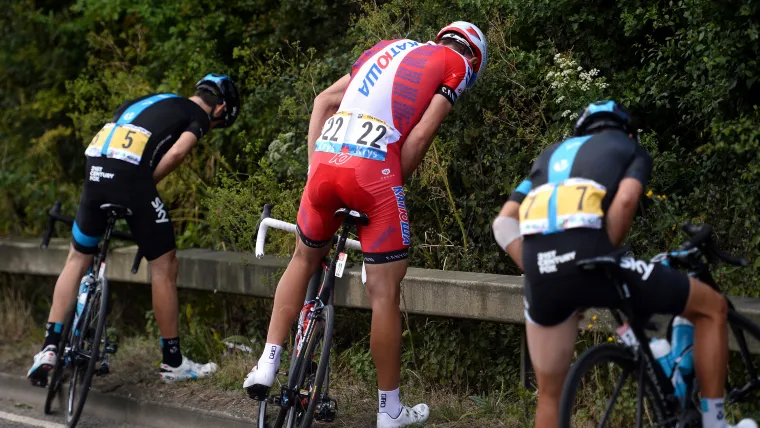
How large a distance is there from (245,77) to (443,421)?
436cm

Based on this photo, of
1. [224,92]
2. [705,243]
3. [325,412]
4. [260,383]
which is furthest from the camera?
[224,92]

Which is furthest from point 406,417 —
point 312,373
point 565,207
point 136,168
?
point 136,168

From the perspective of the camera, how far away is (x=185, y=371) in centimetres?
777

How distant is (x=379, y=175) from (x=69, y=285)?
2.93 m

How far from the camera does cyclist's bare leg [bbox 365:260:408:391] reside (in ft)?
19.2

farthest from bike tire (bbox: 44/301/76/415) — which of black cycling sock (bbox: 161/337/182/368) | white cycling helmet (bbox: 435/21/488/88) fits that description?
white cycling helmet (bbox: 435/21/488/88)

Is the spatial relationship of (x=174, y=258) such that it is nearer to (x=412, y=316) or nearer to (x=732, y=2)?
(x=412, y=316)

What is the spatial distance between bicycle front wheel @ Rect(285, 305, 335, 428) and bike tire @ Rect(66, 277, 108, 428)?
6.31ft

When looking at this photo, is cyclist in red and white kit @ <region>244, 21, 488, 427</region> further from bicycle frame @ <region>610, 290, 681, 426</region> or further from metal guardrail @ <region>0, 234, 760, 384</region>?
bicycle frame @ <region>610, 290, 681, 426</region>

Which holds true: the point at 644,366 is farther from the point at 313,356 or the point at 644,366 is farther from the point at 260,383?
the point at 260,383

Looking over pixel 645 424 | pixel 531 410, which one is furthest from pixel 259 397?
pixel 645 424

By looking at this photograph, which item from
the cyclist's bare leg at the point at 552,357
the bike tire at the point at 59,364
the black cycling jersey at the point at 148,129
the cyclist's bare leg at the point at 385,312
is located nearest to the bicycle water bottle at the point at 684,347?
the cyclist's bare leg at the point at 552,357

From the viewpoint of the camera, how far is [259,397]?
5914 mm

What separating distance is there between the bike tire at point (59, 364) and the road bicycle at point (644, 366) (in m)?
3.95
